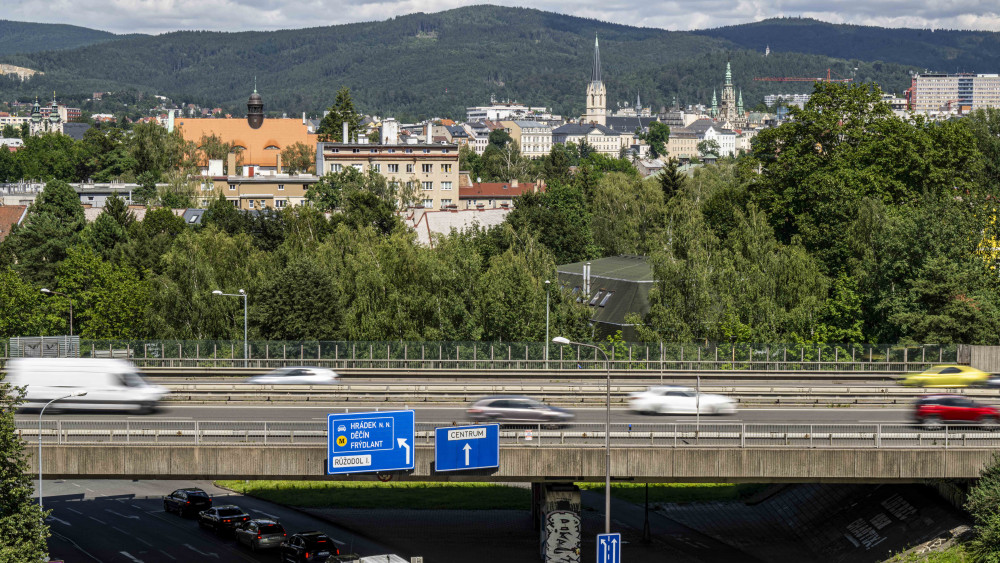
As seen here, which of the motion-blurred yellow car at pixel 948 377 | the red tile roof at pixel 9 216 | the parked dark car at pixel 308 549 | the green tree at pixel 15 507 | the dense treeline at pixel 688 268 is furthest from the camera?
the red tile roof at pixel 9 216

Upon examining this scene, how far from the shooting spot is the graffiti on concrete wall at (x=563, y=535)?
36.3 metres

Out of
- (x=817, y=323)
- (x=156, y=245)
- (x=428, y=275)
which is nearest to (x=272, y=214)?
(x=156, y=245)

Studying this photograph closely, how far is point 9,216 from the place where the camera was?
114875mm

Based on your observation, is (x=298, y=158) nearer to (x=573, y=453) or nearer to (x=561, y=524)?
(x=561, y=524)

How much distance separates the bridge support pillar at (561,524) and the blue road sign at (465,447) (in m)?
3.45

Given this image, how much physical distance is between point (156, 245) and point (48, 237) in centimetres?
882

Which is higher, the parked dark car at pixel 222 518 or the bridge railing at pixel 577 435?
the bridge railing at pixel 577 435

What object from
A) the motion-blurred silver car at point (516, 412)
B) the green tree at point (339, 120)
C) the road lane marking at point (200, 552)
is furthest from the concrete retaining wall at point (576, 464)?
the green tree at point (339, 120)

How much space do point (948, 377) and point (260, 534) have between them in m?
28.2

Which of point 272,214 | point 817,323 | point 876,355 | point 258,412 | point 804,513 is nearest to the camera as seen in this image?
point 258,412

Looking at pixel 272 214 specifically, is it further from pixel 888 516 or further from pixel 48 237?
pixel 888 516

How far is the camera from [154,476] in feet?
111

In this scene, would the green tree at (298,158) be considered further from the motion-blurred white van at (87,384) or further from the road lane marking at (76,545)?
the motion-blurred white van at (87,384)

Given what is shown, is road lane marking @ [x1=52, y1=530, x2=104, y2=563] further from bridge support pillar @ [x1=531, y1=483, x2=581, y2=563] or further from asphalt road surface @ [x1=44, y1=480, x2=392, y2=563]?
bridge support pillar @ [x1=531, y1=483, x2=581, y2=563]
